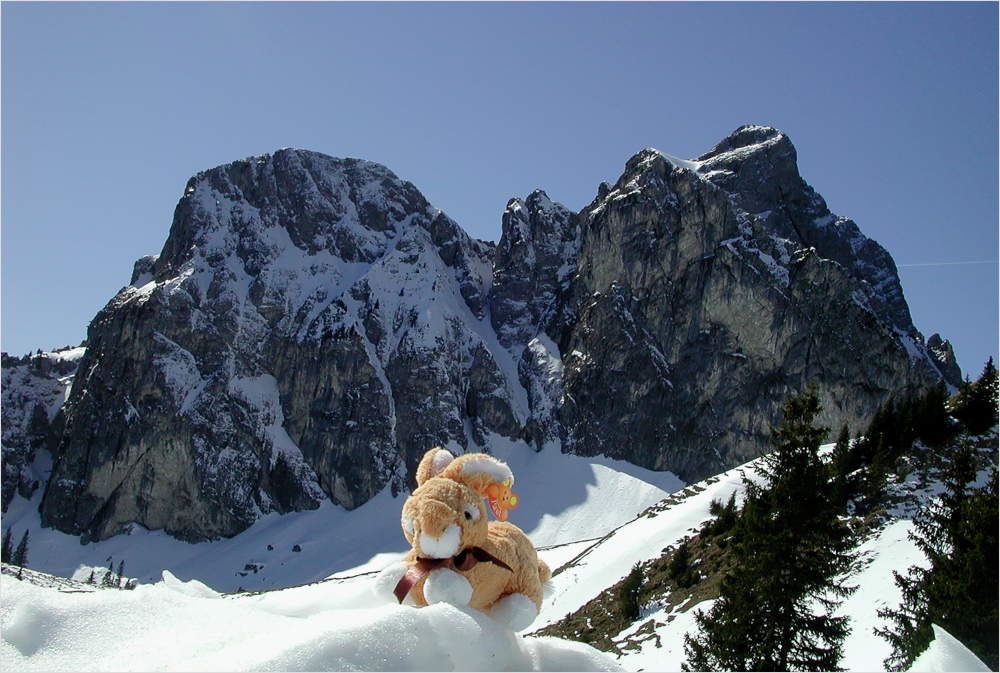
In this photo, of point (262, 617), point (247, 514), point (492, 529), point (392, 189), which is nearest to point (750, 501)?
point (492, 529)

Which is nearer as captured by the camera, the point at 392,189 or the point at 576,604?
the point at 576,604

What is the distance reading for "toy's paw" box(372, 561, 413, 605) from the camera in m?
4.74

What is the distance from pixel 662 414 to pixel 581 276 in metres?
25.3

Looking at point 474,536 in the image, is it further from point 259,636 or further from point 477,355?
point 477,355

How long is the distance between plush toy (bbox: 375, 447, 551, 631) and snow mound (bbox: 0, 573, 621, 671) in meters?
1.05

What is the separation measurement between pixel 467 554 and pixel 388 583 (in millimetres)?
635

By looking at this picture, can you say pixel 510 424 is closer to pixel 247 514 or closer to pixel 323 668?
pixel 247 514

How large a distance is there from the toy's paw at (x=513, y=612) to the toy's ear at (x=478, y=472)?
83 cm

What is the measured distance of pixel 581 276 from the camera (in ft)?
338

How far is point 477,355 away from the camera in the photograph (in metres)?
102

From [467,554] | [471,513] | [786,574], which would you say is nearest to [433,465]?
[471,513]

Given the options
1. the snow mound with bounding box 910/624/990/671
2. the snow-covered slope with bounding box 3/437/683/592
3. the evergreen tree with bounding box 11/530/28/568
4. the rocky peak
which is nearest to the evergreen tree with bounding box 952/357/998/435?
the snow mound with bounding box 910/624/990/671

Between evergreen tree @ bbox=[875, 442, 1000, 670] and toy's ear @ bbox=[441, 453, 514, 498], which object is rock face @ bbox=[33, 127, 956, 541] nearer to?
evergreen tree @ bbox=[875, 442, 1000, 670]

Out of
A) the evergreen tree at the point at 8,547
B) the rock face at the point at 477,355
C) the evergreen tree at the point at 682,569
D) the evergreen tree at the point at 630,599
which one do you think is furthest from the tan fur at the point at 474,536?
the evergreen tree at the point at 8,547
